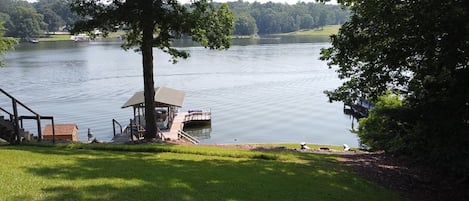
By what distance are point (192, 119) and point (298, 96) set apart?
1848 centimetres

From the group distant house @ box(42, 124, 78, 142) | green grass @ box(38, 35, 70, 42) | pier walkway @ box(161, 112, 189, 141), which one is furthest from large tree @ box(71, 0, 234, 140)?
green grass @ box(38, 35, 70, 42)

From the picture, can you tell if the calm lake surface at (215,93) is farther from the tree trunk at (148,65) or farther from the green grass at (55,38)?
the green grass at (55,38)

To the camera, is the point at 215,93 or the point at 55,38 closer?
the point at 215,93

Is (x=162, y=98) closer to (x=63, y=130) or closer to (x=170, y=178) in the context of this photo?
(x=63, y=130)

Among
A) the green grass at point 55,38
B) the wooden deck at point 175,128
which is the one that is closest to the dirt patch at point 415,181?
the wooden deck at point 175,128

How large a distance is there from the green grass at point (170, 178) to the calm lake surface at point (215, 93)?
25.2 meters

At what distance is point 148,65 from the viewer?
20.6 m

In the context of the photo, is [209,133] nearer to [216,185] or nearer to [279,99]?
[279,99]

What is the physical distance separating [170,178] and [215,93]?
5020 centimetres

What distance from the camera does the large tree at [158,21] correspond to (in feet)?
61.4

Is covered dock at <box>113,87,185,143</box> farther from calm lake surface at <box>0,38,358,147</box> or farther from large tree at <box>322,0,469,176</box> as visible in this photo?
large tree at <box>322,0,469,176</box>

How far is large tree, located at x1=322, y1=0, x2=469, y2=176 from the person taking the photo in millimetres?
10172

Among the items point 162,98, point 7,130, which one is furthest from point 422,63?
point 162,98

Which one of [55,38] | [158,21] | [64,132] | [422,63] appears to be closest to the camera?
[422,63]
